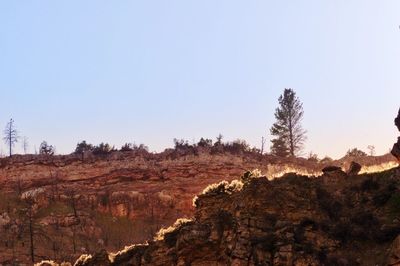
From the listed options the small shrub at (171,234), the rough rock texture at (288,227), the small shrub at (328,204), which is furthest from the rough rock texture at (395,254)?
the small shrub at (171,234)

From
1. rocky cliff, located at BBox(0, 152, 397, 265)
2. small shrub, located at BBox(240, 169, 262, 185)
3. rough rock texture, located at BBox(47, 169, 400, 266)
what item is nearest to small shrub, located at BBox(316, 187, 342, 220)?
rough rock texture, located at BBox(47, 169, 400, 266)

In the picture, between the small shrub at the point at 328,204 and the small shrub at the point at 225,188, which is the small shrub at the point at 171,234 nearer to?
the small shrub at the point at 225,188

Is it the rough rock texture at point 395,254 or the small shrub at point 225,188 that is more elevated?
the small shrub at point 225,188

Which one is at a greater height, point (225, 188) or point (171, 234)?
point (225, 188)

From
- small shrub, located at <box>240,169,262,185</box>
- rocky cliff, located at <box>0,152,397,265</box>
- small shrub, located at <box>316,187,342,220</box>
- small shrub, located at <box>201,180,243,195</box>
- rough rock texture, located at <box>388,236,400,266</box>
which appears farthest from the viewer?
rocky cliff, located at <box>0,152,397,265</box>

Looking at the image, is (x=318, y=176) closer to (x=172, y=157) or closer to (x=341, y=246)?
(x=341, y=246)

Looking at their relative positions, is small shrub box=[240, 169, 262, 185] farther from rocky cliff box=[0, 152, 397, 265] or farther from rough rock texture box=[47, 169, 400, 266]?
rocky cliff box=[0, 152, 397, 265]

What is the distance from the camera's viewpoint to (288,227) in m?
18.4

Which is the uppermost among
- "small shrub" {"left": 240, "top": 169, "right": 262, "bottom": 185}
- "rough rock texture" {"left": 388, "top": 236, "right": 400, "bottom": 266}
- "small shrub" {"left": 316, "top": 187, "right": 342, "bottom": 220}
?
"small shrub" {"left": 240, "top": 169, "right": 262, "bottom": 185}

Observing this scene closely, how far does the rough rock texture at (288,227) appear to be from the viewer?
56.9 feet

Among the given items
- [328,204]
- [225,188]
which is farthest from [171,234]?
[328,204]

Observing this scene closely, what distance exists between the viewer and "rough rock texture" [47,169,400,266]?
1733 cm

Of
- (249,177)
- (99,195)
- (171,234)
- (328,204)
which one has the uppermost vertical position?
(249,177)

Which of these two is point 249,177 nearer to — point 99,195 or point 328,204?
point 328,204
